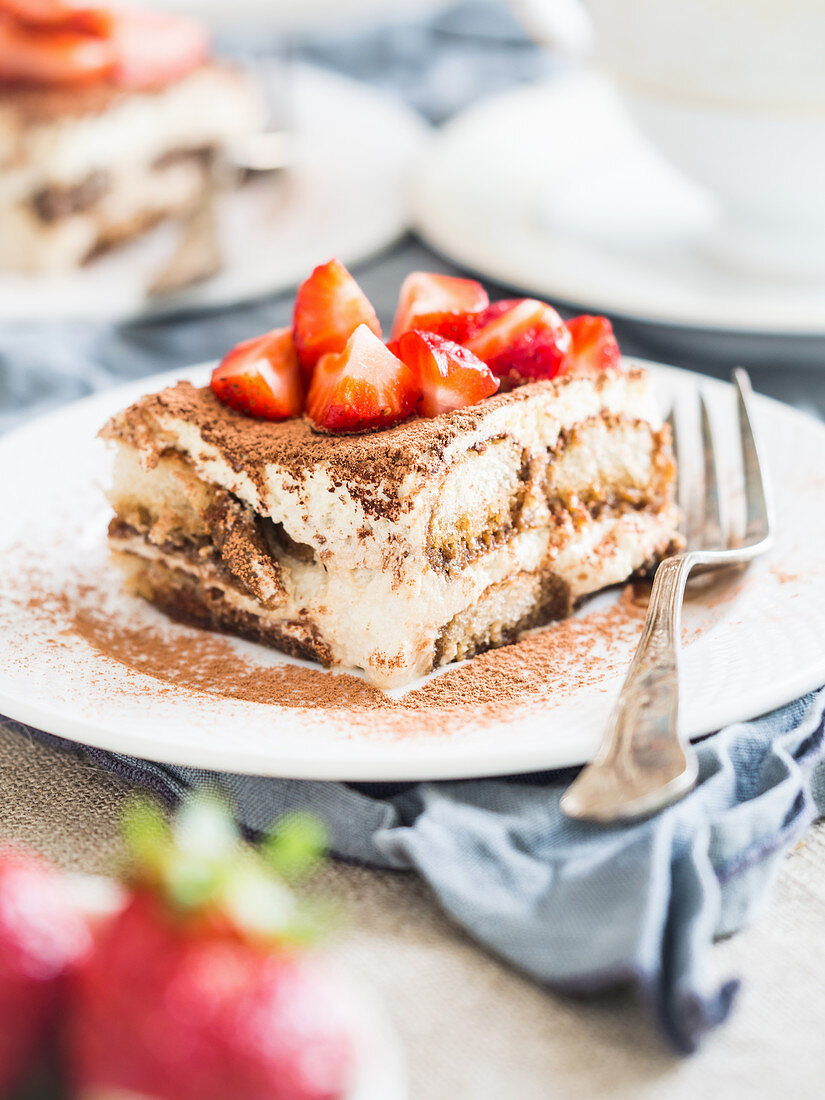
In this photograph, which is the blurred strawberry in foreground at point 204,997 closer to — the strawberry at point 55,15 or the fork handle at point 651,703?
the fork handle at point 651,703

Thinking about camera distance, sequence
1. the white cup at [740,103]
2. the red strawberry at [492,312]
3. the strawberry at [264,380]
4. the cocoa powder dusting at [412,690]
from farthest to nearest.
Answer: the white cup at [740,103] → the red strawberry at [492,312] → the strawberry at [264,380] → the cocoa powder dusting at [412,690]

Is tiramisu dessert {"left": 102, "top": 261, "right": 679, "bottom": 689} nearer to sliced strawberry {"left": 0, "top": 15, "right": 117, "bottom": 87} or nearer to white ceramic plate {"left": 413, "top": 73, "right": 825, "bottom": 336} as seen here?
white ceramic plate {"left": 413, "top": 73, "right": 825, "bottom": 336}

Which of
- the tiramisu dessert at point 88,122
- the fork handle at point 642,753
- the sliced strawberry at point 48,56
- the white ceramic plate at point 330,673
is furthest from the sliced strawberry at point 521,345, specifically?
the sliced strawberry at point 48,56

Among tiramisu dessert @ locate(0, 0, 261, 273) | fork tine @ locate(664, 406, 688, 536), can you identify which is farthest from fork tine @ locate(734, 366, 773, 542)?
tiramisu dessert @ locate(0, 0, 261, 273)

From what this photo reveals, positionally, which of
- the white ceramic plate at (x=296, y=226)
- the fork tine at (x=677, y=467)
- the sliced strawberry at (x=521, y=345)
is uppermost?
the sliced strawberry at (x=521, y=345)

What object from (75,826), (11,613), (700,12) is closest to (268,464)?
(11,613)

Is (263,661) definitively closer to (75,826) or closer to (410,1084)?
(75,826)
